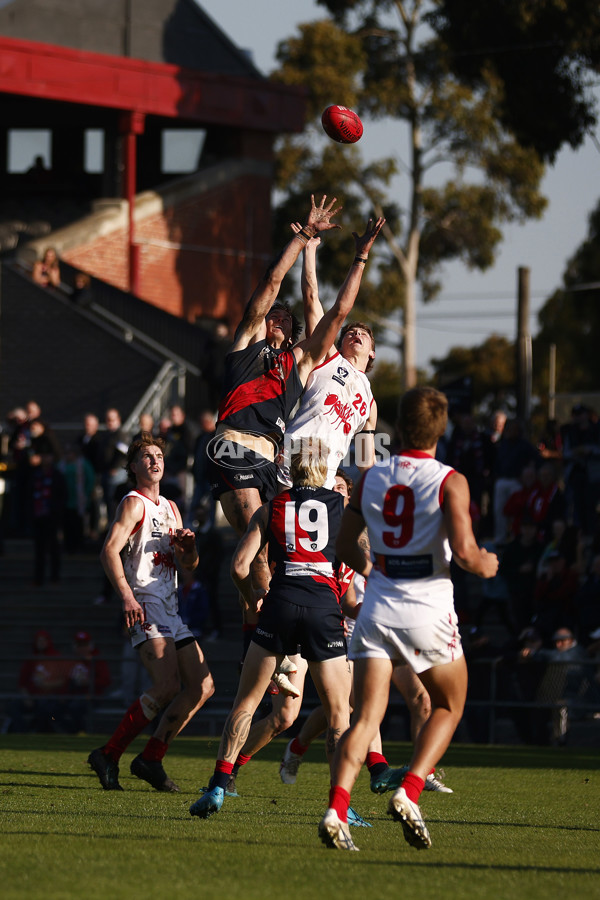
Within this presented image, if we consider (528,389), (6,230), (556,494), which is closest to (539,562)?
(556,494)

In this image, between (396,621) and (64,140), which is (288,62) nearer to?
(64,140)

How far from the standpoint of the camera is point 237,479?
9445mm

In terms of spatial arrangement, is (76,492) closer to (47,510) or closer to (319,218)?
(47,510)

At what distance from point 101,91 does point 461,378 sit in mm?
18348

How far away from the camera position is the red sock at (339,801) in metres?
6.41

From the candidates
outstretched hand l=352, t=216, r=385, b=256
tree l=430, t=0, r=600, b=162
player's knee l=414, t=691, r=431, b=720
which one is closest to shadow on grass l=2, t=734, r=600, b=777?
player's knee l=414, t=691, r=431, b=720

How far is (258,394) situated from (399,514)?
3.04 m

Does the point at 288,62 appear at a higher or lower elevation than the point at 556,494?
higher

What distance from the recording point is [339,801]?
6.43m

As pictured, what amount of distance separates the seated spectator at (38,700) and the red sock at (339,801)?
992cm

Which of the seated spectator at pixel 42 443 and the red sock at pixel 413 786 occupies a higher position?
the seated spectator at pixel 42 443

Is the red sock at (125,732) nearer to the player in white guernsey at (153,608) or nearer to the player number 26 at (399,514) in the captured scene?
the player in white guernsey at (153,608)

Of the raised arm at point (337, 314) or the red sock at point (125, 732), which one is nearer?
the raised arm at point (337, 314)

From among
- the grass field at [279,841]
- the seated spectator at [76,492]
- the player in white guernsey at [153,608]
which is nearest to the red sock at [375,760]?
the grass field at [279,841]
